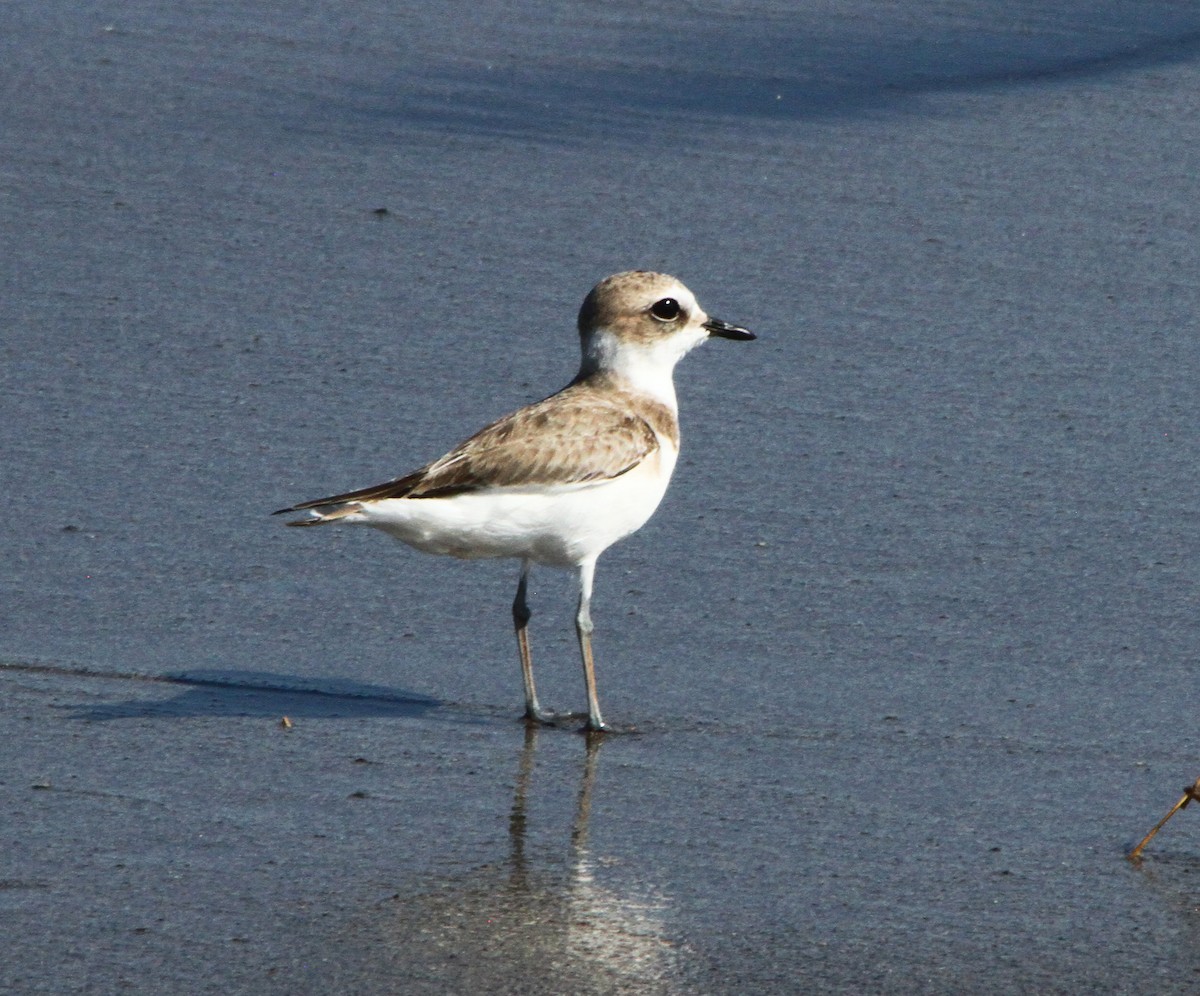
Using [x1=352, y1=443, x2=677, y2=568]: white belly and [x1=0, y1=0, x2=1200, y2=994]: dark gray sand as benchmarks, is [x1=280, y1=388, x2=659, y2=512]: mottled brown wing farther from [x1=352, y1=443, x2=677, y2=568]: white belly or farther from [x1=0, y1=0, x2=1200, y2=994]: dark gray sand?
[x1=0, y1=0, x2=1200, y2=994]: dark gray sand

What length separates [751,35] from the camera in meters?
9.70

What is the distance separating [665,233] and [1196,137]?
2.37 meters

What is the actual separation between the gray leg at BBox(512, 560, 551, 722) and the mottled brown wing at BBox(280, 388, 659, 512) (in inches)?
11.3

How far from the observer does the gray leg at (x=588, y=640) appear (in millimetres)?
4770

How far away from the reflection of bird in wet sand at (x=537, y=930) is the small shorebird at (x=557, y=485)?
82 cm

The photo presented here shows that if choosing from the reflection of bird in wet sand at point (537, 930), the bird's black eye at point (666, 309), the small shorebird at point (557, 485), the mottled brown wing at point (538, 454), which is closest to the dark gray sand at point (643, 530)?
the reflection of bird in wet sand at point (537, 930)

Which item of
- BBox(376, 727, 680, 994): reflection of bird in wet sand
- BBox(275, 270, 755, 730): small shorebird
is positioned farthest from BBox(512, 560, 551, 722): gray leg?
BBox(376, 727, 680, 994): reflection of bird in wet sand

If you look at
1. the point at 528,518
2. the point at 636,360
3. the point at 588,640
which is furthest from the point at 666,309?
the point at 588,640

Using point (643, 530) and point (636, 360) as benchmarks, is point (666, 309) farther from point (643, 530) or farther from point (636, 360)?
point (643, 530)

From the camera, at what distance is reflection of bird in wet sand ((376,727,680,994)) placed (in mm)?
3545

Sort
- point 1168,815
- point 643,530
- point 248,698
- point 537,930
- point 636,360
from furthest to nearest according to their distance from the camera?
1. point 643,530
2. point 636,360
3. point 248,698
4. point 1168,815
5. point 537,930

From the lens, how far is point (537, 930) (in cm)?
372

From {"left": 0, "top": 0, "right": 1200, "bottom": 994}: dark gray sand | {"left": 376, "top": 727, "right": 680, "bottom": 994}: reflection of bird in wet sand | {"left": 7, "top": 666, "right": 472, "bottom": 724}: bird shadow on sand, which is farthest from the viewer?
{"left": 7, "top": 666, "right": 472, "bottom": 724}: bird shadow on sand

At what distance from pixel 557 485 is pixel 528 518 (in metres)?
0.10
